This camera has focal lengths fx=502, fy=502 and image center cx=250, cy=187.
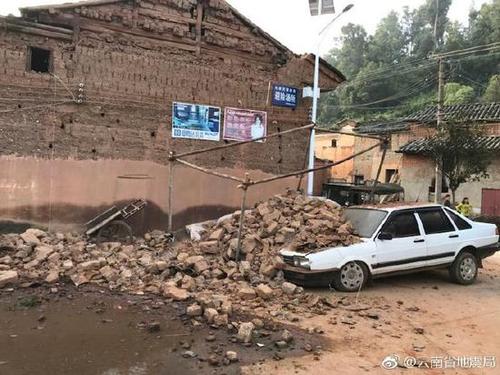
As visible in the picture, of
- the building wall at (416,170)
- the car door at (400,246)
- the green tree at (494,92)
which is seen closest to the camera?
the car door at (400,246)

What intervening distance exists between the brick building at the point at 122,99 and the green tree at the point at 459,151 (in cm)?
612

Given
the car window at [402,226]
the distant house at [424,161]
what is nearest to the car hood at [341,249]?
the car window at [402,226]

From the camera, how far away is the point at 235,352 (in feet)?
17.5

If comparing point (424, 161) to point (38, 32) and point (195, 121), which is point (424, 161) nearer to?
point (195, 121)

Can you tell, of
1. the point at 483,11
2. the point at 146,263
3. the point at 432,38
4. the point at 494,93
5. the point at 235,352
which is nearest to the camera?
the point at 235,352

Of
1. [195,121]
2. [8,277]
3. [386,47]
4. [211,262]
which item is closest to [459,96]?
[386,47]

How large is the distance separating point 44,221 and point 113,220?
1455mm

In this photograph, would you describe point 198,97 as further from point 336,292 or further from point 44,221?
point 336,292

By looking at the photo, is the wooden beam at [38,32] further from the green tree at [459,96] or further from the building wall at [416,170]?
the green tree at [459,96]

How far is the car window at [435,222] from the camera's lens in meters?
9.14

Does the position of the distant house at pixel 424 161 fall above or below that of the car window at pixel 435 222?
above

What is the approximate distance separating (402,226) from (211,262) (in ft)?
11.3

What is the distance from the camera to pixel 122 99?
38.8 ft

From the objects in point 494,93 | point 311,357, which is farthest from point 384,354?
point 494,93
